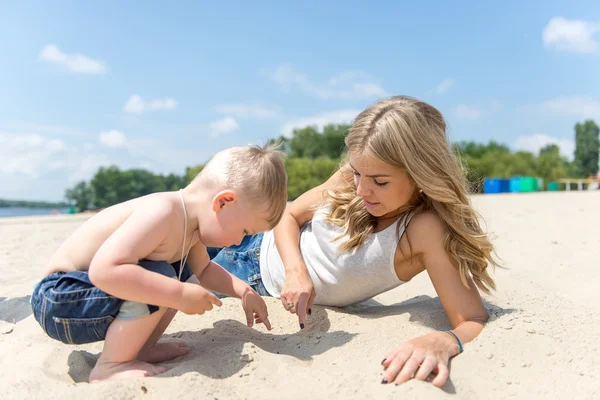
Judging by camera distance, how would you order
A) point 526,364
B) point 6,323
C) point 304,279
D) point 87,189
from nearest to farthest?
point 526,364 < point 304,279 < point 6,323 < point 87,189

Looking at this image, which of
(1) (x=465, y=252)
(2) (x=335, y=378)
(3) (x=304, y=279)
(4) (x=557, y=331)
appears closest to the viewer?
(2) (x=335, y=378)

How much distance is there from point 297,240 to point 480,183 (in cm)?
115

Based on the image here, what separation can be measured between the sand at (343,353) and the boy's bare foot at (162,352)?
0.04 m

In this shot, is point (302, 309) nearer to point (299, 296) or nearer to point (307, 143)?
point (299, 296)

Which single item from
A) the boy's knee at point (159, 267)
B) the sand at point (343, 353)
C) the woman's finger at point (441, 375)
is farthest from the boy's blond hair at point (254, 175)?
the woman's finger at point (441, 375)

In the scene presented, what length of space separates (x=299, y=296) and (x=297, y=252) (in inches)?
16.7

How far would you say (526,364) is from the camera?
6.58 feet

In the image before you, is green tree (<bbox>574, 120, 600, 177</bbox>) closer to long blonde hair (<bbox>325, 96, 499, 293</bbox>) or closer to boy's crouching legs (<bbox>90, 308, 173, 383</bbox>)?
long blonde hair (<bbox>325, 96, 499, 293</bbox>)

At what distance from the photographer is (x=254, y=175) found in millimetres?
2057

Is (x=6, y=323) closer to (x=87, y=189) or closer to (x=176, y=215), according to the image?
(x=176, y=215)

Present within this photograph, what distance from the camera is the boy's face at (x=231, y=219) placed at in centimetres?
207

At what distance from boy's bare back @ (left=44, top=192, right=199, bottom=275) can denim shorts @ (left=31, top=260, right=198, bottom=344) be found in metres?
0.07

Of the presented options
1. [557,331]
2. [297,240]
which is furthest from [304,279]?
[557,331]

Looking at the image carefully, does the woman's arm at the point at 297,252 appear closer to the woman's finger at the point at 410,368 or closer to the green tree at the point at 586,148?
the woman's finger at the point at 410,368
